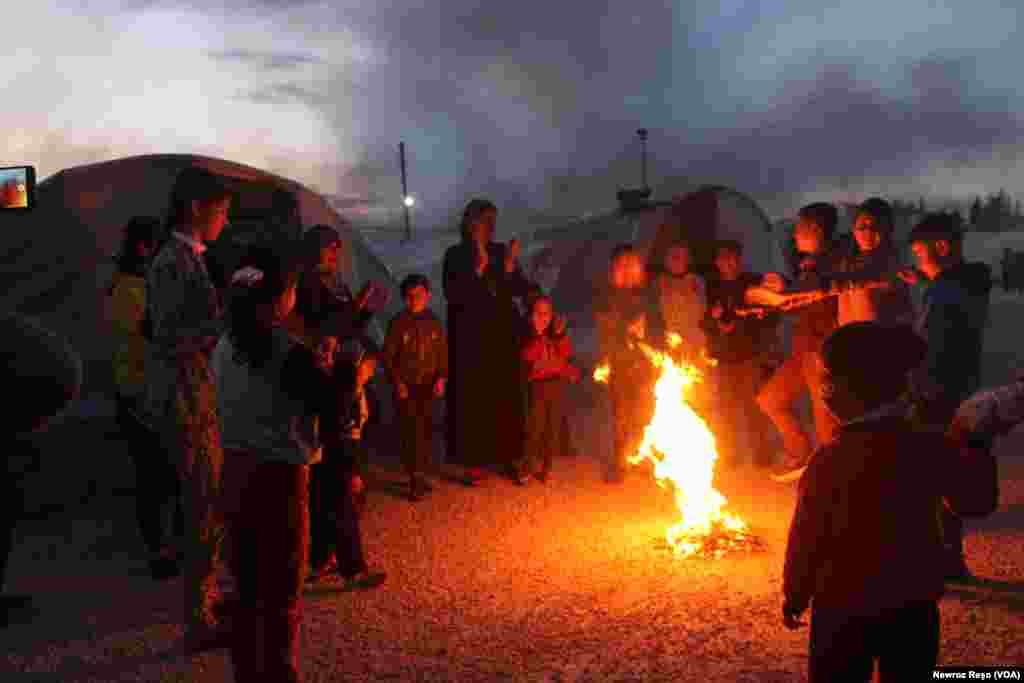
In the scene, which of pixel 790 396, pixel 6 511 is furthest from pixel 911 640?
pixel 790 396

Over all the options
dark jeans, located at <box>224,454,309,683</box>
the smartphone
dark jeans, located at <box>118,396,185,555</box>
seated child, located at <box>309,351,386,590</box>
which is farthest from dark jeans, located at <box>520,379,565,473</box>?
the smartphone

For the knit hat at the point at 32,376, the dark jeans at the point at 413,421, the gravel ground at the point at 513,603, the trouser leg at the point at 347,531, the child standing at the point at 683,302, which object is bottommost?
the gravel ground at the point at 513,603

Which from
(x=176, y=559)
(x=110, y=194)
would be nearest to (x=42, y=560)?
(x=176, y=559)

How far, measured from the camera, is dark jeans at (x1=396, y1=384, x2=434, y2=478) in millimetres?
7012

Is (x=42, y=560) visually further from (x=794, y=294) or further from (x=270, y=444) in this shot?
(x=794, y=294)

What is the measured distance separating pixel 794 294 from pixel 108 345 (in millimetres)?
5812

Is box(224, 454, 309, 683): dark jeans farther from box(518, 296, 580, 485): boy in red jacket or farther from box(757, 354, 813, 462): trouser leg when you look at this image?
box(757, 354, 813, 462): trouser leg

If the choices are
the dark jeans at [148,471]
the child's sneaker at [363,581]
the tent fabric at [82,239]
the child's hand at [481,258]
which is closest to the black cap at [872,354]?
the child's sneaker at [363,581]

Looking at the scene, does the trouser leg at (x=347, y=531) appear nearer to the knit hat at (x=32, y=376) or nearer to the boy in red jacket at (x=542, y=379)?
the knit hat at (x=32, y=376)

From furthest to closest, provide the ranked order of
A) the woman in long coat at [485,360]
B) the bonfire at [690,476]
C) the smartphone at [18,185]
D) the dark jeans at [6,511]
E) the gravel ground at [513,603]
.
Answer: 1. the smartphone at [18,185]
2. the woman in long coat at [485,360]
3. the bonfire at [690,476]
4. the dark jeans at [6,511]
5. the gravel ground at [513,603]

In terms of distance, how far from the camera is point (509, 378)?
734 centimetres

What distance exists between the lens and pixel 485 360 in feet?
23.9

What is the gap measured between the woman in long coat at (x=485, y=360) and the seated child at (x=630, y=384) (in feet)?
2.58

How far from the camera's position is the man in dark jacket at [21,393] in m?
4.73
